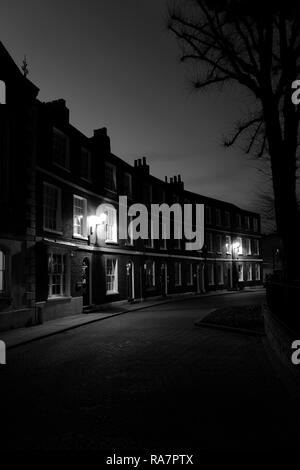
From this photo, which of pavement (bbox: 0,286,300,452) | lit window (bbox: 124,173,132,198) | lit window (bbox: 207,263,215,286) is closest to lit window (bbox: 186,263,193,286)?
lit window (bbox: 207,263,215,286)

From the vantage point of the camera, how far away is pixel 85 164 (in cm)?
2252

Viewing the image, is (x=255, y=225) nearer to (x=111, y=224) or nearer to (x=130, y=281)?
(x=130, y=281)

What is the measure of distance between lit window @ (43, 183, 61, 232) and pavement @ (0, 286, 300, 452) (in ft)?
26.9

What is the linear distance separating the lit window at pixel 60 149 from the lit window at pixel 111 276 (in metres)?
7.01

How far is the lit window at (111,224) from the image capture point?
24.5 meters

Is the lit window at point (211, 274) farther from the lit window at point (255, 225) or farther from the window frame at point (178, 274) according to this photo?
the lit window at point (255, 225)

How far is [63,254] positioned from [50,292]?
6.47ft

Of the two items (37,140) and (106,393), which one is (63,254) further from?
(106,393)

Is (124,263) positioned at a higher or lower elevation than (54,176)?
lower

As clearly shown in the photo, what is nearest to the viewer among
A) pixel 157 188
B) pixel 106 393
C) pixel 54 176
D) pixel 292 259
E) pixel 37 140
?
pixel 106 393

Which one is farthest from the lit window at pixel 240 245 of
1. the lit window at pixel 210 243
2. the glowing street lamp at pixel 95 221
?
the glowing street lamp at pixel 95 221

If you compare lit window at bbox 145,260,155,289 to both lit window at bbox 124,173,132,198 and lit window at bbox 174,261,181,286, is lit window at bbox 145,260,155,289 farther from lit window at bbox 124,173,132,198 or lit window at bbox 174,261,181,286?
lit window at bbox 124,173,132,198

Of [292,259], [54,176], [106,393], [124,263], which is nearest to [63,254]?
[54,176]
